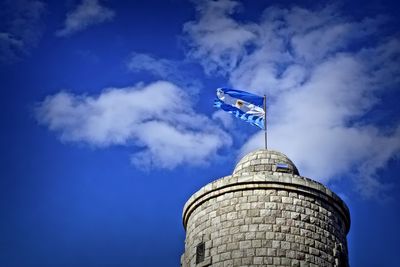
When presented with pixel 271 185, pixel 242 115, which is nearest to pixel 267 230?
pixel 271 185

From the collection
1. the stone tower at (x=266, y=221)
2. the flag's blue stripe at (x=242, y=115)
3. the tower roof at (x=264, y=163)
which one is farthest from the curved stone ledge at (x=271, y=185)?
the flag's blue stripe at (x=242, y=115)

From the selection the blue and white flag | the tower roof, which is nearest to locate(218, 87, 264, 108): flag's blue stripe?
the blue and white flag

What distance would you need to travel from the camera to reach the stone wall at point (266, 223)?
14352 millimetres

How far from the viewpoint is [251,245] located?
47.2 feet

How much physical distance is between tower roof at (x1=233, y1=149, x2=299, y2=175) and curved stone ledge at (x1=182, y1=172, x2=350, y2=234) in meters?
0.54

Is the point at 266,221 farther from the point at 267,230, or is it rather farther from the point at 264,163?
the point at 264,163

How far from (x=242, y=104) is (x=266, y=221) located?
4671 mm

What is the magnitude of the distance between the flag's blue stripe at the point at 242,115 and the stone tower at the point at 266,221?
2.12 metres

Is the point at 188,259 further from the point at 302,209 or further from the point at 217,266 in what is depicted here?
the point at 302,209

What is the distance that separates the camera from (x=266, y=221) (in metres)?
14.7

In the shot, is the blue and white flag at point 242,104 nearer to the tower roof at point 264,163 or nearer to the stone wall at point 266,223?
the tower roof at point 264,163

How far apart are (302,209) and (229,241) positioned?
6.15 feet

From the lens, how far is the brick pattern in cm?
1430

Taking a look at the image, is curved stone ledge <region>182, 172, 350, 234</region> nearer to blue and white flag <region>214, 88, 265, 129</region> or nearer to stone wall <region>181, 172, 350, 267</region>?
stone wall <region>181, 172, 350, 267</region>
